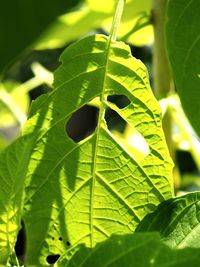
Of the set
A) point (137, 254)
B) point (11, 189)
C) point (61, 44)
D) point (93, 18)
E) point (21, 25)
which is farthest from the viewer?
point (61, 44)

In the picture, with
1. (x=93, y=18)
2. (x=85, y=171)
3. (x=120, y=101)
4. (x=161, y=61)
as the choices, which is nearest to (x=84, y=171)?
(x=85, y=171)

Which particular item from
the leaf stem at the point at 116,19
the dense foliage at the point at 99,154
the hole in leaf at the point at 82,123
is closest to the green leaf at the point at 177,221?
the dense foliage at the point at 99,154

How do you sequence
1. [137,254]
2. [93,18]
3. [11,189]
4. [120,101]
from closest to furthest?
[137,254] < [11,189] < [93,18] < [120,101]

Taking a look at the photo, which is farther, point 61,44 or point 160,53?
point 61,44

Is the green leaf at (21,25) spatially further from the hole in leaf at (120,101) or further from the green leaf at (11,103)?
the hole in leaf at (120,101)

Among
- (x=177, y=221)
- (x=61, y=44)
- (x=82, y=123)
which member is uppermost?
(x=61, y=44)

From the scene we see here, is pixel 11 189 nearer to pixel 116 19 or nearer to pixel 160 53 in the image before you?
pixel 116 19

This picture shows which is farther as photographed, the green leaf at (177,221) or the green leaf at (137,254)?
the green leaf at (177,221)
